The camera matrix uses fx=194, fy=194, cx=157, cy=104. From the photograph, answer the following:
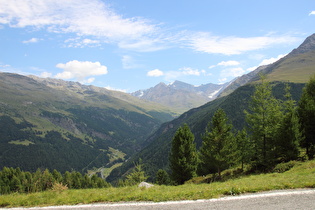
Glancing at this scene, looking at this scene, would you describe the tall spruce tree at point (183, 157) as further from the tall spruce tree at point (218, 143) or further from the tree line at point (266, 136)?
the tall spruce tree at point (218, 143)

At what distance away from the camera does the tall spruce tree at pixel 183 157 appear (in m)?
39.7

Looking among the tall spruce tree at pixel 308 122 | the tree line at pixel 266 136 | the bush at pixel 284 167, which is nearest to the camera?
the bush at pixel 284 167

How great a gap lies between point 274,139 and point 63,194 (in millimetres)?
29824

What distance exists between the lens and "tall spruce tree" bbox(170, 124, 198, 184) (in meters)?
39.7

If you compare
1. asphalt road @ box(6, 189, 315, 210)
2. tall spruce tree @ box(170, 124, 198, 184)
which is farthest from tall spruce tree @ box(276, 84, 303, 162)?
asphalt road @ box(6, 189, 315, 210)

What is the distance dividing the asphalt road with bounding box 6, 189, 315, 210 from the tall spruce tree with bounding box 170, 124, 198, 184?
27.3 meters

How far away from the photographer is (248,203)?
11336mm

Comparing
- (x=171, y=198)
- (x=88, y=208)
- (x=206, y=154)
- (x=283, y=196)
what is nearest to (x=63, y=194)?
(x=88, y=208)

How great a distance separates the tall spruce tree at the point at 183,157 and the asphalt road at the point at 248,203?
27.3 m

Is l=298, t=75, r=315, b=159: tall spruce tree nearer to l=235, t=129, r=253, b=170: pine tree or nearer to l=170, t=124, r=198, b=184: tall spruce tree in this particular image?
l=235, t=129, r=253, b=170: pine tree

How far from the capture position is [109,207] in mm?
12711

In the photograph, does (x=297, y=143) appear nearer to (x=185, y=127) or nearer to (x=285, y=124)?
(x=285, y=124)

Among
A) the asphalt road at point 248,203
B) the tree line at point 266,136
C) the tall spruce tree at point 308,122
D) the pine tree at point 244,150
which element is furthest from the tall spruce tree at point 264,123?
the asphalt road at point 248,203

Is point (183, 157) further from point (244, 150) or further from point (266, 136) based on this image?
point (266, 136)
